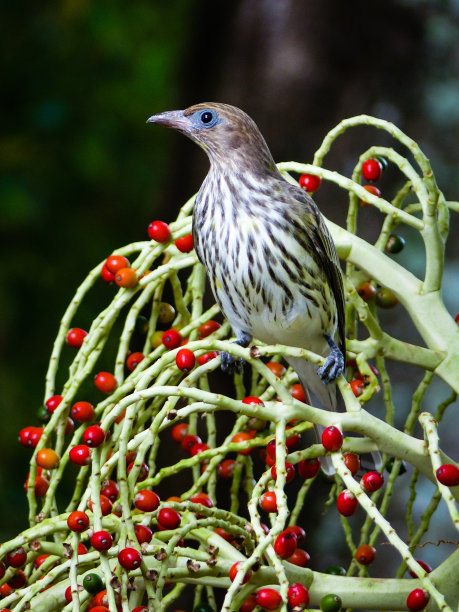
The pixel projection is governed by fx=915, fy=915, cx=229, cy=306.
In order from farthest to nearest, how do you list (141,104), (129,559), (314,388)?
(141,104) < (314,388) < (129,559)

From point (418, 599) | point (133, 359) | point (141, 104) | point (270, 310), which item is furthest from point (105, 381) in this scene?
point (141, 104)

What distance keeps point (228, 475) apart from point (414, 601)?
1.42ft

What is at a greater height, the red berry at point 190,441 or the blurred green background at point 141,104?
the blurred green background at point 141,104

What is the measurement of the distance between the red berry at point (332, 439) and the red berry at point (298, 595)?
190mm

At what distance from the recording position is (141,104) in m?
4.39

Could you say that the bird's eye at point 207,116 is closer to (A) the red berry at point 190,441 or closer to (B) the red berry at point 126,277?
(B) the red berry at point 126,277

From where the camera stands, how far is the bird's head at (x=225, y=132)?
175 centimetres

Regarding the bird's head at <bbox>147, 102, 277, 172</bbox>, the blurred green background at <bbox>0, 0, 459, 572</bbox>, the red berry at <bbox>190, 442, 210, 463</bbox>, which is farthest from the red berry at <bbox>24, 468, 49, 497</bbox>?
the blurred green background at <bbox>0, 0, 459, 572</bbox>

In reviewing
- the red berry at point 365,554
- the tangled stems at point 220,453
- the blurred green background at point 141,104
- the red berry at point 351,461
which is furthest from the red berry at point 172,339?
the blurred green background at point 141,104

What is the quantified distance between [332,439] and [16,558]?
0.45 metres

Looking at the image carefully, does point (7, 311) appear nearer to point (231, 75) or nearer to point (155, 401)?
point (231, 75)

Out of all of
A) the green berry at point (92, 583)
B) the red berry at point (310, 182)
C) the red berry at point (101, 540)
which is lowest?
the green berry at point (92, 583)

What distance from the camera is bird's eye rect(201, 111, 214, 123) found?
176cm

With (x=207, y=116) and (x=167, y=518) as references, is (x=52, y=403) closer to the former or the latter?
(x=167, y=518)
